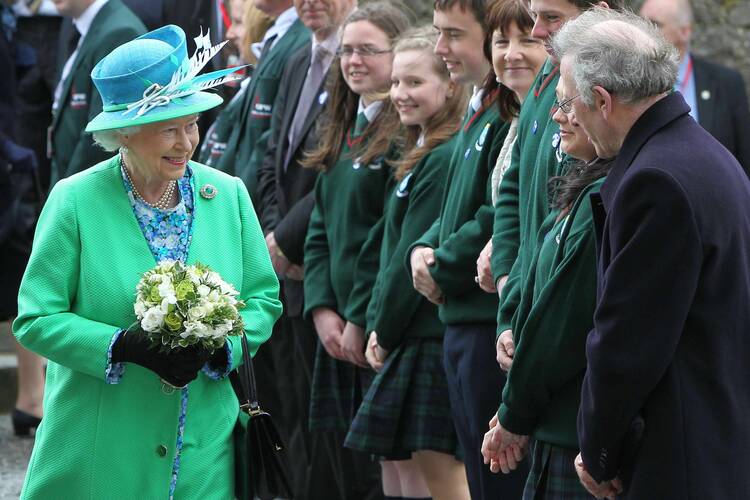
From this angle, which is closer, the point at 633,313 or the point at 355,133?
the point at 633,313

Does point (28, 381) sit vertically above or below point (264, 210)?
below

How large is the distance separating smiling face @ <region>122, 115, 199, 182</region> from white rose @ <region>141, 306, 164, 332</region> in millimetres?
474

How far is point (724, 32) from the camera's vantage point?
384 inches

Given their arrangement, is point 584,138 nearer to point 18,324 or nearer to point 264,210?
point 18,324

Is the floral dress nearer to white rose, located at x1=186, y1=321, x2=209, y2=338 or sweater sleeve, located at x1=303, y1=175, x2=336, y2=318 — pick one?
white rose, located at x1=186, y1=321, x2=209, y2=338

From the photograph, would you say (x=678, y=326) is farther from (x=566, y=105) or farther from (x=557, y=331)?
(x=566, y=105)

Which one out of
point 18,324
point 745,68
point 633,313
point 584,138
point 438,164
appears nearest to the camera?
point 633,313

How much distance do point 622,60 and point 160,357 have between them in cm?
149

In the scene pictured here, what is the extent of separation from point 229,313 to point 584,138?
110 cm

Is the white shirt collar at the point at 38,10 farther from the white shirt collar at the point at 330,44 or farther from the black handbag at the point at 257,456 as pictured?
the black handbag at the point at 257,456

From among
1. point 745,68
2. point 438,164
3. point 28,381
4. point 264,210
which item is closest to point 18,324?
point 438,164

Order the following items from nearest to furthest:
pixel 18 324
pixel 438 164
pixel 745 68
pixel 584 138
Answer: pixel 584 138, pixel 18 324, pixel 438 164, pixel 745 68

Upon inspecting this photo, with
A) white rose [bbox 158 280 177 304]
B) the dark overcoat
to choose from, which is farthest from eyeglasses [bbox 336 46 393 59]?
the dark overcoat

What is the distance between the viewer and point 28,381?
27.3 feet
